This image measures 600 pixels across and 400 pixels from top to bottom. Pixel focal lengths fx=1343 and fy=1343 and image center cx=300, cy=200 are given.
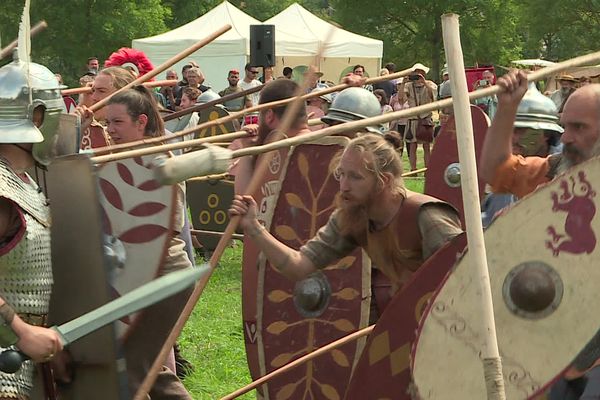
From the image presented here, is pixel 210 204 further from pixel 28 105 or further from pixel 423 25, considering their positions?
pixel 423 25

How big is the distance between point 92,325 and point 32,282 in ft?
1.28

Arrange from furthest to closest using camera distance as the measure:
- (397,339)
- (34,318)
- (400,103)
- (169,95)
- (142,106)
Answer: (400,103) → (169,95) → (142,106) → (397,339) → (34,318)

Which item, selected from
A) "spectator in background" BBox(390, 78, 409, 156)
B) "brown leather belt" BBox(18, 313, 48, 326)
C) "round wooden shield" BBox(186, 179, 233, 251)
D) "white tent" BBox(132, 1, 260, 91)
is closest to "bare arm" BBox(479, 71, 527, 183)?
"brown leather belt" BBox(18, 313, 48, 326)

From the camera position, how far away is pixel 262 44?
1169 centimetres

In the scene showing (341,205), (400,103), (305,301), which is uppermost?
(341,205)

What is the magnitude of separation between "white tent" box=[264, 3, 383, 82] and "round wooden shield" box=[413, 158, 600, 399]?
21.2 meters

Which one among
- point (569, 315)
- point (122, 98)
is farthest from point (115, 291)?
point (569, 315)

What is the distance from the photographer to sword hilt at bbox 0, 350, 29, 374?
3.33 metres

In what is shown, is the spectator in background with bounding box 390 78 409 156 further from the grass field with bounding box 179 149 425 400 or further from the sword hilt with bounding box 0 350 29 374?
the sword hilt with bounding box 0 350 29 374

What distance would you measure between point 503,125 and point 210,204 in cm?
559

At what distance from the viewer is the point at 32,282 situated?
11.6ft

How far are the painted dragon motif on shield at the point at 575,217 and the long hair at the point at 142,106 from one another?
2169 millimetres

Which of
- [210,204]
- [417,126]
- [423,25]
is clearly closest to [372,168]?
[210,204]

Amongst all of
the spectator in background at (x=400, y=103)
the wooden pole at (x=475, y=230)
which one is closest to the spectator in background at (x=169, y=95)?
the spectator in background at (x=400, y=103)
